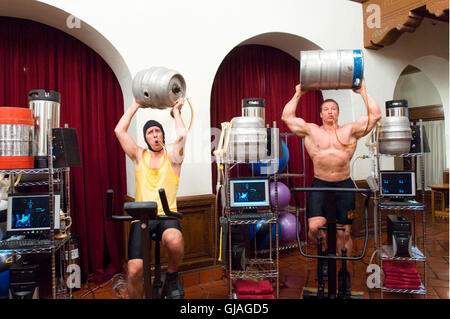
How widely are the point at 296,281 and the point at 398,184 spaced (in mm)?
1313

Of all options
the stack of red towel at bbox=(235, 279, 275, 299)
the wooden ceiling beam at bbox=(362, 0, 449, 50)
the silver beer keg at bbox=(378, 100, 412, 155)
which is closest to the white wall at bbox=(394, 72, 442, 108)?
the wooden ceiling beam at bbox=(362, 0, 449, 50)

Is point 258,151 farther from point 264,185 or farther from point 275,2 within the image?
point 275,2

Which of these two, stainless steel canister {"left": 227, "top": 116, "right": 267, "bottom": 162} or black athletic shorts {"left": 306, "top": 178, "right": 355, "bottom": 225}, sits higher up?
stainless steel canister {"left": 227, "top": 116, "right": 267, "bottom": 162}

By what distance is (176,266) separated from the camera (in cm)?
234

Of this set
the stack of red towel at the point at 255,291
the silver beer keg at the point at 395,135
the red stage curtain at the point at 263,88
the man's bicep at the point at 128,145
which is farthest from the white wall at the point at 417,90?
the man's bicep at the point at 128,145

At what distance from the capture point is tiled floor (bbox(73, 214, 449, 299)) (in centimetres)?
298

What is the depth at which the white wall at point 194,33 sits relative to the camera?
9.99 ft

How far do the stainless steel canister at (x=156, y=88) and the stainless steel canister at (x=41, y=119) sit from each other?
64cm

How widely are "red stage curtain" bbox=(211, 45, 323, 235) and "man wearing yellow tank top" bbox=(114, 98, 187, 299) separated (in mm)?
1443
